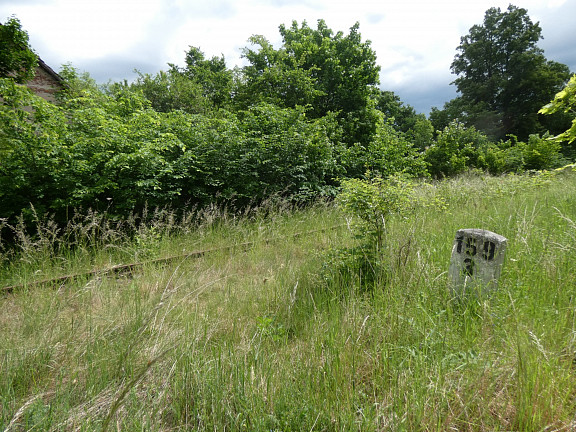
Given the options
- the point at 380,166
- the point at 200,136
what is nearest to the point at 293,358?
the point at 200,136

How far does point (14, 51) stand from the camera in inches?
188

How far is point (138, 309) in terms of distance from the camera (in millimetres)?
2375

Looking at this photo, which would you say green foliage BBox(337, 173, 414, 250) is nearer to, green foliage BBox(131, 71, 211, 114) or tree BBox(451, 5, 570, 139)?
green foliage BBox(131, 71, 211, 114)

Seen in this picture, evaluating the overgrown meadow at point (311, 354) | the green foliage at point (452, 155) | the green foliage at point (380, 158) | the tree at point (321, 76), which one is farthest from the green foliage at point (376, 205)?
the green foliage at point (452, 155)

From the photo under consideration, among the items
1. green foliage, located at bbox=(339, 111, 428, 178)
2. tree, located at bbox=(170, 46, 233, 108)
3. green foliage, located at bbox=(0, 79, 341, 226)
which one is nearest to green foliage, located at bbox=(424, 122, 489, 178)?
green foliage, located at bbox=(339, 111, 428, 178)

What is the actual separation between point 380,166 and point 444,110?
104 feet

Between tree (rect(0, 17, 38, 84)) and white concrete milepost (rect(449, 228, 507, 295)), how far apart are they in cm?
708

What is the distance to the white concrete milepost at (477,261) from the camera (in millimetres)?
2248

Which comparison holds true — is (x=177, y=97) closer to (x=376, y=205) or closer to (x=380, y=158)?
(x=380, y=158)

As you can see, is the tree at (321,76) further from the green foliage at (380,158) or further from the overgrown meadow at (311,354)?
the overgrown meadow at (311,354)

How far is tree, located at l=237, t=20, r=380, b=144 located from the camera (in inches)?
579

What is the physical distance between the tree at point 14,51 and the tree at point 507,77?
40.2 meters

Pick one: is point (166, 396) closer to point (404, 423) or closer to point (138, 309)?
point (138, 309)

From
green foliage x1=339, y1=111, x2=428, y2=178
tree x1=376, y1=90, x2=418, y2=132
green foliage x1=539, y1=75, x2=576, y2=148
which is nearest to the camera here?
green foliage x1=539, y1=75, x2=576, y2=148
